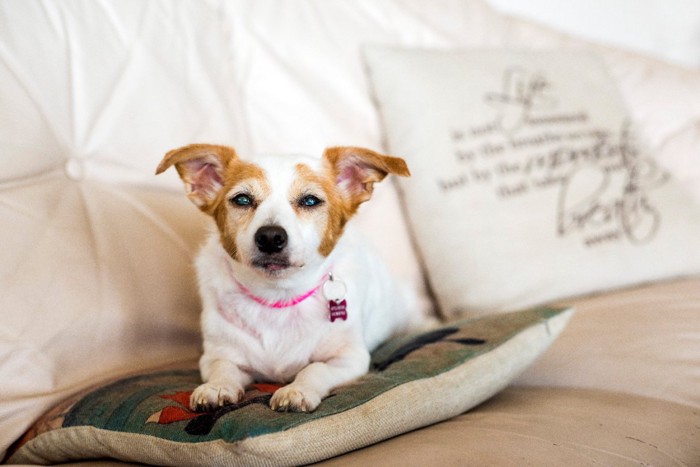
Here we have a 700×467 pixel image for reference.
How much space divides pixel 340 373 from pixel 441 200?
27.6 inches

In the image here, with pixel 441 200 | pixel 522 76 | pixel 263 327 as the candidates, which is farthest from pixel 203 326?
pixel 522 76

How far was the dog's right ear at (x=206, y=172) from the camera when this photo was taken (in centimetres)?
116

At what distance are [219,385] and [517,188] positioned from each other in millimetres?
991

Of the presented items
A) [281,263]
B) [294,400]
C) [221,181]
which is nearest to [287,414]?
[294,400]

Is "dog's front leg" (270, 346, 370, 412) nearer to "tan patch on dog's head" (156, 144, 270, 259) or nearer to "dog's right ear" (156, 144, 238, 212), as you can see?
"tan patch on dog's head" (156, 144, 270, 259)

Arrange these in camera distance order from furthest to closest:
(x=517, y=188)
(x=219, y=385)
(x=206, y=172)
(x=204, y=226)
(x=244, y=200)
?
(x=517, y=188) < (x=204, y=226) < (x=206, y=172) < (x=244, y=200) < (x=219, y=385)

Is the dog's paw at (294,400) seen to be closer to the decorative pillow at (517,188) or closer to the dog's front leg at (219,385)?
the dog's front leg at (219,385)

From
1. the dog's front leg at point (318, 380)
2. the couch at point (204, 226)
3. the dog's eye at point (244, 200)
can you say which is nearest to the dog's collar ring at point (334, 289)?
the dog's front leg at point (318, 380)

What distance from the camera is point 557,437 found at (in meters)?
0.85

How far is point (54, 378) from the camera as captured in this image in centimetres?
107

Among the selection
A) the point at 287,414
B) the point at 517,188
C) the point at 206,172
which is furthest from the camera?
the point at 517,188

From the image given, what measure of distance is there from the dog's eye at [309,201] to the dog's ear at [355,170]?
0.11 meters

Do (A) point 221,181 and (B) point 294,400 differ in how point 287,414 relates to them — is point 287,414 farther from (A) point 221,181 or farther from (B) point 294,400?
(A) point 221,181

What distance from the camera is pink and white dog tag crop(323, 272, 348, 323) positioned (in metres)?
1.15
